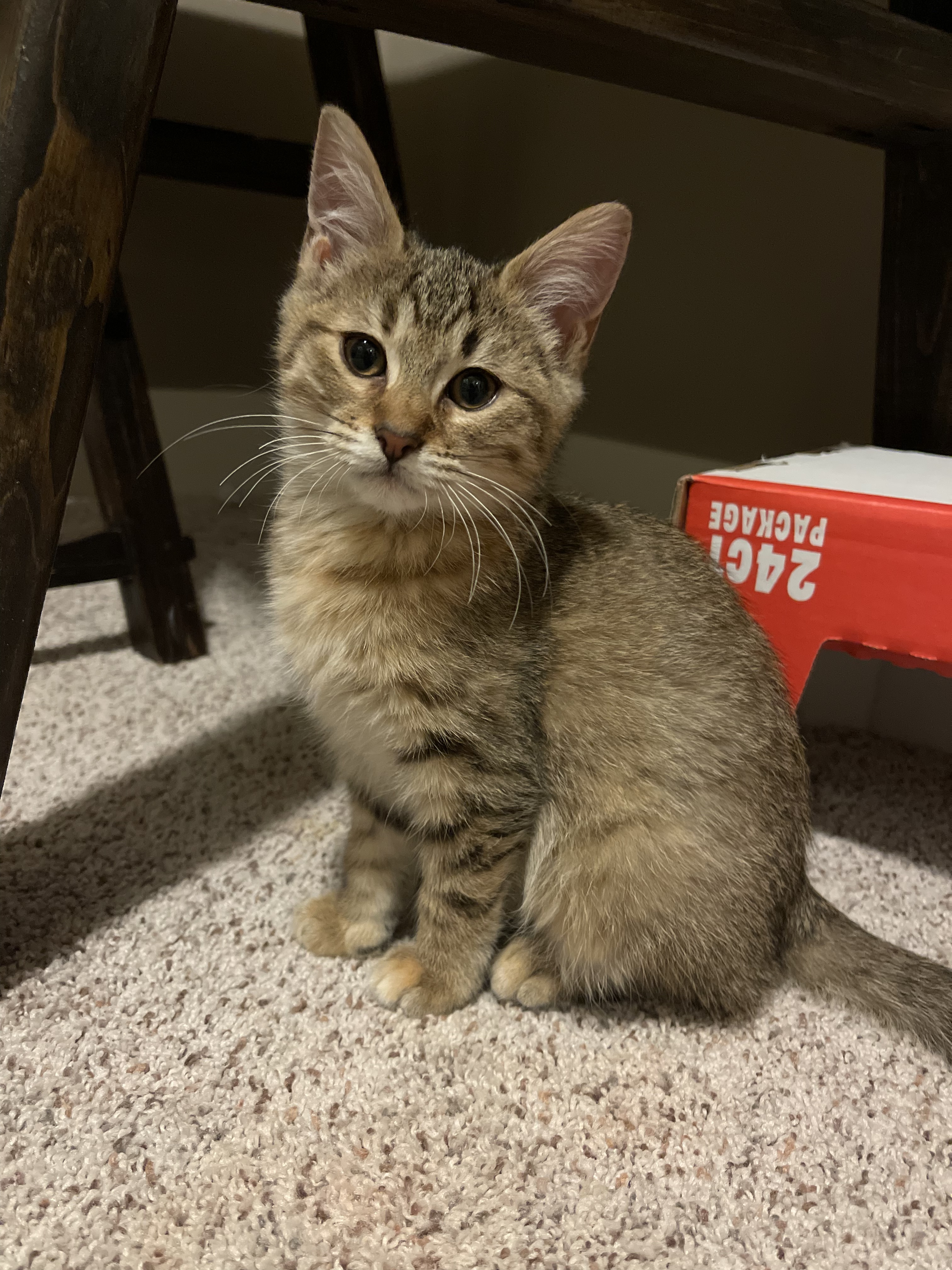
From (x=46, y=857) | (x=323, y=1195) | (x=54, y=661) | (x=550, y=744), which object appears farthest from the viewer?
(x=54, y=661)

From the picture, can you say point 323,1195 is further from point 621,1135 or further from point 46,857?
point 46,857

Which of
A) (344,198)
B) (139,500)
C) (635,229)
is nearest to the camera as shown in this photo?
(344,198)

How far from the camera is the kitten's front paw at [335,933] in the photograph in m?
1.03

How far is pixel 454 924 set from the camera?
0.95 metres

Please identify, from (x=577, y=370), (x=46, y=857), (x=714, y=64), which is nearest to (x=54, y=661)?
(x=46, y=857)

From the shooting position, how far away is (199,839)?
120cm

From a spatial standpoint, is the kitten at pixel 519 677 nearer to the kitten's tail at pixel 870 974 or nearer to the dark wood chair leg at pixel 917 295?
the kitten's tail at pixel 870 974

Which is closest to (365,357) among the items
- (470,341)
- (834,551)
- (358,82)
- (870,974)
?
(470,341)

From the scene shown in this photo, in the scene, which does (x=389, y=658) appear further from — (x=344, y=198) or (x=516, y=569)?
(x=344, y=198)

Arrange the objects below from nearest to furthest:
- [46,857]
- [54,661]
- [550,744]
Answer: [550,744]
[46,857]
[54,661]

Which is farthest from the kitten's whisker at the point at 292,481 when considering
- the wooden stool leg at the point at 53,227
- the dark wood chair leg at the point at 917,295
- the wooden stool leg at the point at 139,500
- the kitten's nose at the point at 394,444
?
the dark wood chair leg at the point at 917,295

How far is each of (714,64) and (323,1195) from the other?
4.28 ft

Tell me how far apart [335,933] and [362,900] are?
0.05 metres

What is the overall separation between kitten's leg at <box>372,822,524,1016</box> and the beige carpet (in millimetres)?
28
